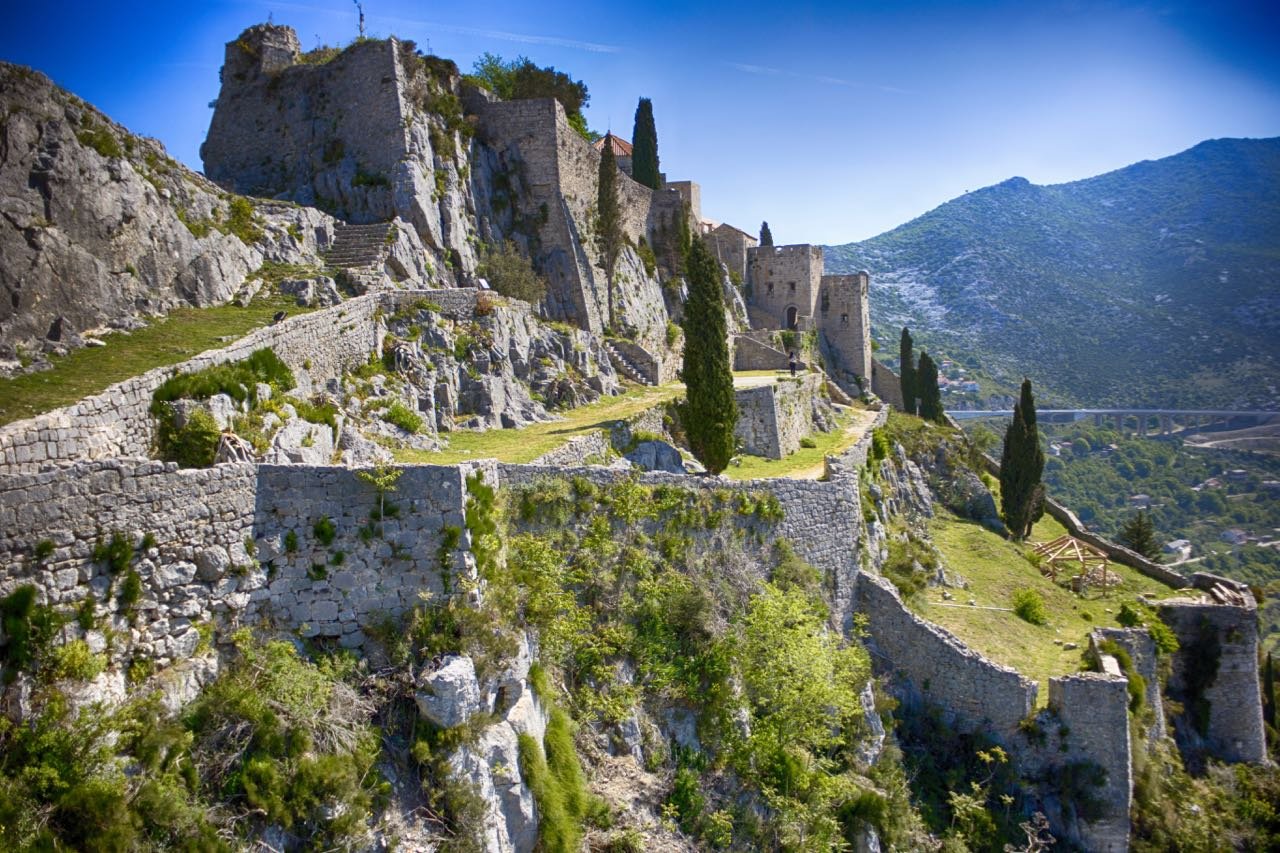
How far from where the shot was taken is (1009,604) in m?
27.6

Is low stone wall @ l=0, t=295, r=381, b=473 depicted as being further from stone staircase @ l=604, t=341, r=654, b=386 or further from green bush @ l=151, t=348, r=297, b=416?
stone staircase @ l=604, t=341, r=654, b=386

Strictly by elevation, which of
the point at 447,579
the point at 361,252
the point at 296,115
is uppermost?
the point at 296,115

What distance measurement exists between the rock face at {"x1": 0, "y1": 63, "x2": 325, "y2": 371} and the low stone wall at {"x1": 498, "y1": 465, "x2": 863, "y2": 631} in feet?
39.7

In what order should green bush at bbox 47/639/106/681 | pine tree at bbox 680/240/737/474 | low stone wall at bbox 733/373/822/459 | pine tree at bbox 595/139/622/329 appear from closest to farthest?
green bush at bbox 47/639/106/681 < pine tree at bbox 680/240/737/474 < low stone wall at bbox 733/373/822/459 < pine tree at bbox 595/139/622/329

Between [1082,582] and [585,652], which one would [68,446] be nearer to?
[585,652]

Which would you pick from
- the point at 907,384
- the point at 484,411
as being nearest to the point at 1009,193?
the point at 907,384

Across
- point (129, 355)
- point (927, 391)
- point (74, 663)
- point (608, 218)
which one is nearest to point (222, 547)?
point (74, 663)

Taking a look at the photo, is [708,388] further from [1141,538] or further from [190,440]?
[1141,538]

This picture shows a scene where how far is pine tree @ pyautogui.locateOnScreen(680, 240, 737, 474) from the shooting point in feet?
83.9

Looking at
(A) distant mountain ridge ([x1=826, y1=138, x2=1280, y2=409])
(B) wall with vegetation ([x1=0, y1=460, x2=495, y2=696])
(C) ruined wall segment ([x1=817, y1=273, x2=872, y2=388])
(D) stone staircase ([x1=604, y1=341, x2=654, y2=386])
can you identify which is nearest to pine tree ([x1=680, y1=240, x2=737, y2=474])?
(D) stone staircase ([x1=604, y1=341, x2=654, y2=386])

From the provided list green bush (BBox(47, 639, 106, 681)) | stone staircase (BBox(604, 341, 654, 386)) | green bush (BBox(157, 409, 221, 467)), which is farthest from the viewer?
stone staircase (BBox(604, 341, 654, 386))

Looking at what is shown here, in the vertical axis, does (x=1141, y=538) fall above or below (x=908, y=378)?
below

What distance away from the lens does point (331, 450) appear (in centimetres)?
1681

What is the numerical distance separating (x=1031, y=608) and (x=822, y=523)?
1044 centimetres
